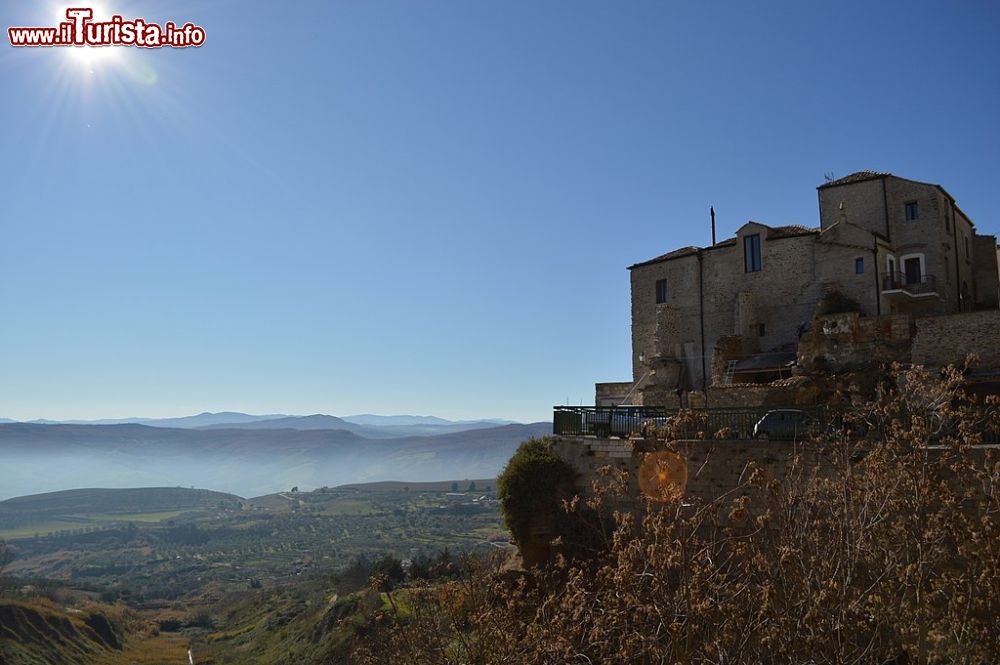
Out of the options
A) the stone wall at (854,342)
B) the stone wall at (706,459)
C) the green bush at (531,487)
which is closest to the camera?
the stone wall at (706,459)

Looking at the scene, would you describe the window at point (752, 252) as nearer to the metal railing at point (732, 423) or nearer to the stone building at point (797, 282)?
the stone building at point (797, 282)

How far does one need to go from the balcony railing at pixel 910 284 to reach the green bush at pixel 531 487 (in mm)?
19001

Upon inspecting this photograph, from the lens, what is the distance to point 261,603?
72.6 meters

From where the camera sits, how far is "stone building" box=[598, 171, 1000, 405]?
29.8m

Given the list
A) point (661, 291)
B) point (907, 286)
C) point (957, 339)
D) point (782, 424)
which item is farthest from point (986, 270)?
point (782, 424)

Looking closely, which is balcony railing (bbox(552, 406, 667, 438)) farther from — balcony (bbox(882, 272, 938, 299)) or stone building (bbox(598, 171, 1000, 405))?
balcony (bbox(882, 272, 938, 299))

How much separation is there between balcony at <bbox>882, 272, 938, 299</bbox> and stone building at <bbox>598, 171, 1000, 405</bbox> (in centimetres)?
5

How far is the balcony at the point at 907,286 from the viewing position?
29250mm

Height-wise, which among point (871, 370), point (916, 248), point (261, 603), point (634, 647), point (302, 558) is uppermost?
point (916, 248)

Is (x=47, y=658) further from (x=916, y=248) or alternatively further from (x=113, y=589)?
(x=916, y=248)

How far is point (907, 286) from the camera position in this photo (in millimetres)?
29938

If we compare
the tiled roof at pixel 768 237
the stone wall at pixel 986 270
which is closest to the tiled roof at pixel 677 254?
the tiled roof at pixel 768 237

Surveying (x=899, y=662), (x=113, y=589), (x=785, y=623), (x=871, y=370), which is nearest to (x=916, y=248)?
(x=871, y=370)

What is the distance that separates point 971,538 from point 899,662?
10.0 feet
